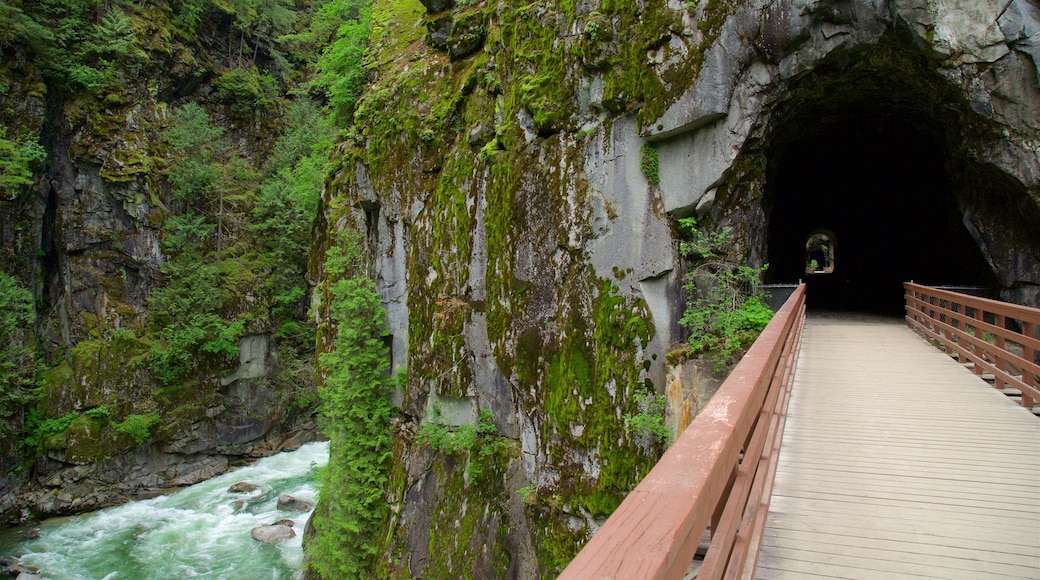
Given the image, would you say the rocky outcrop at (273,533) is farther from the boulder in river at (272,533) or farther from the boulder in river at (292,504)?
the boulder in river at (292,504)

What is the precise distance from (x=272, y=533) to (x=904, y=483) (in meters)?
18.1

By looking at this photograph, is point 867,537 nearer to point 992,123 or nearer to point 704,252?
point 704,252

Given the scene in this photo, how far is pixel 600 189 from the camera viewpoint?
10.1 metres

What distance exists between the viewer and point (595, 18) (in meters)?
9.79

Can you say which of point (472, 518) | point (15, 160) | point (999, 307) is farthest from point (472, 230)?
point (15, 160)

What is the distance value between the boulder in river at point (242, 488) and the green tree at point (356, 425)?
7263 mm

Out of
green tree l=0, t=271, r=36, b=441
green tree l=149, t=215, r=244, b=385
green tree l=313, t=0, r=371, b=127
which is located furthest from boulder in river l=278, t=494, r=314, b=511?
green tree l=313, t=0, r=371, b=127

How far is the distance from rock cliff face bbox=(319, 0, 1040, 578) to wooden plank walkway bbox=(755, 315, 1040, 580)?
13.2ft

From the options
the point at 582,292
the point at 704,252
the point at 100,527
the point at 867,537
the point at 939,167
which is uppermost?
the point at 939,167

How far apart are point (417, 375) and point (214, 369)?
14.1 metres

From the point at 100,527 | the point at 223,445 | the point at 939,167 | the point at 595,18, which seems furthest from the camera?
the point at 223,445

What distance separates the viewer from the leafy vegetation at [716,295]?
9.05 meters

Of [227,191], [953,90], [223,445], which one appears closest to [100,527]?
[223,445]

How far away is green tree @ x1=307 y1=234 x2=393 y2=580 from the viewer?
13023mm
